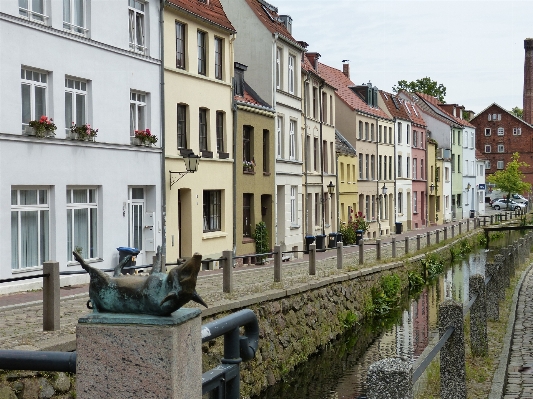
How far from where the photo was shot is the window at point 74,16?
19656 millimetres

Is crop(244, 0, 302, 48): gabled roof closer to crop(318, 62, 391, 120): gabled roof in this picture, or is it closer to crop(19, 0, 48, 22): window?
crop(318, 62, 391, 120): gabled roof

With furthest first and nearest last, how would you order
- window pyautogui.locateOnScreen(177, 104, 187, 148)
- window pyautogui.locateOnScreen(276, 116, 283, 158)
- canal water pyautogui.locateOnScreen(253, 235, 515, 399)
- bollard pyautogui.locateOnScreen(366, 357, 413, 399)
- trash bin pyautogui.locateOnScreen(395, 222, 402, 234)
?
1. trash bin pyautogui.locateOnScreen(395, 222, 402, 234)
2. window pyautogui.locateOnScreen(276, 116, 283, 158)
3. window pyautogui.locateOnScreen(177, 104, 187, 148)
4. canal water pyautogui.locateOnScreen(253, 235, 515, 399)
5. bollard pyautogui.locateOnScreen(366, 357, 413, 399)

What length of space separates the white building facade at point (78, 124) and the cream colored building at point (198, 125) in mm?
979

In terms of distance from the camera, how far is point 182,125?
25.3m

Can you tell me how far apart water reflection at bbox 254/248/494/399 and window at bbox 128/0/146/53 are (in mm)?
9410

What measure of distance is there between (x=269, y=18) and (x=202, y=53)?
7.79 m

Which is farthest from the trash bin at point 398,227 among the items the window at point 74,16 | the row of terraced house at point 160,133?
the window at point 74,16

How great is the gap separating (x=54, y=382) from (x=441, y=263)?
89.8 feet

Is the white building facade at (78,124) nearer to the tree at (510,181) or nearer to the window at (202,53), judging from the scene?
the window at (202,53)

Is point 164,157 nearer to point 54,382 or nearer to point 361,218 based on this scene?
point 54,382

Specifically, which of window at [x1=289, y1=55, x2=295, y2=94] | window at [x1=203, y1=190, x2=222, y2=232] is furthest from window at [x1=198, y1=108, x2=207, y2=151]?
window at [x1=289, y1=55, x2=295, y2=94]

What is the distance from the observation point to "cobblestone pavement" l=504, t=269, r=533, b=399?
9.97m

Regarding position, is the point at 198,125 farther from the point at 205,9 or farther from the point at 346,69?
the point at 346,69

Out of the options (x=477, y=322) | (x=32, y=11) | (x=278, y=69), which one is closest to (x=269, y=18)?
(x=278, y=69)
